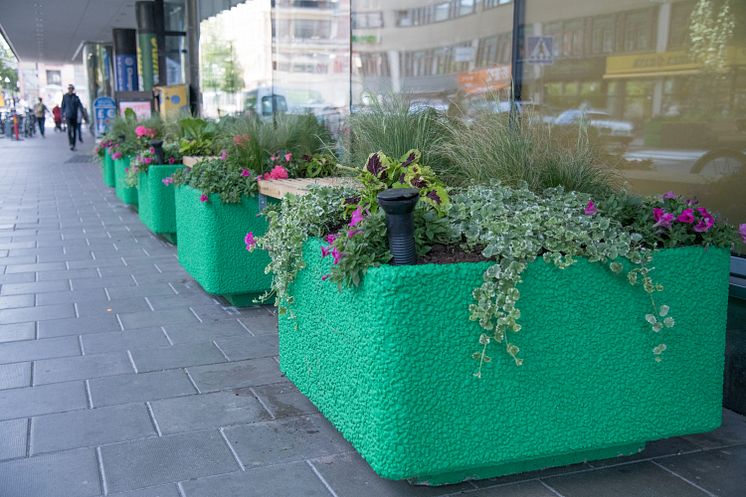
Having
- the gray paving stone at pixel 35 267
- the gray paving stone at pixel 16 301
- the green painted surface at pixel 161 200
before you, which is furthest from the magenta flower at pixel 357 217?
the green painted surface at pixel 161 200

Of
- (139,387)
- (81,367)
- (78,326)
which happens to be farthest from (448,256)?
(78,326)

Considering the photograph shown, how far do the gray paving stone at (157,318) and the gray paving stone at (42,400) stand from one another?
1.02 meters

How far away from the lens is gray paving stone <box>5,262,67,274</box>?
6176 millimetres

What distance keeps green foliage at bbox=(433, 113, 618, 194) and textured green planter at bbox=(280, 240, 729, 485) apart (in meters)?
0.64

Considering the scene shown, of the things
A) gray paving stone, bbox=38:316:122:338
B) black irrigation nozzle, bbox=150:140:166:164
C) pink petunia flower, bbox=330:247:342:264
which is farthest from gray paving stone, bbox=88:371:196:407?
black irrigation nozzle, bbox=150:140:166:164

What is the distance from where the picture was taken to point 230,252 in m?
4.87

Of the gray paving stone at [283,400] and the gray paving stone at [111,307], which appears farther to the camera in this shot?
the gray paving stone at [111,307]

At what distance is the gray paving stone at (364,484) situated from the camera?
252cm

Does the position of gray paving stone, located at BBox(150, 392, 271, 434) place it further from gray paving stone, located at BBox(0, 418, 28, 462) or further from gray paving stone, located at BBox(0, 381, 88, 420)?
gray paving stone, located at BBox(0, 418, 28, 462)

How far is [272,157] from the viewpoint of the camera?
5.11 metres

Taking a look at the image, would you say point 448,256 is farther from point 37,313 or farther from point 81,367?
point 37,313

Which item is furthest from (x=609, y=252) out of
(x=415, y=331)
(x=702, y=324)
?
(x=415, y=331)

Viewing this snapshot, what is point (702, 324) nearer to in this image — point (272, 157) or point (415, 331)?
point (415, 331)

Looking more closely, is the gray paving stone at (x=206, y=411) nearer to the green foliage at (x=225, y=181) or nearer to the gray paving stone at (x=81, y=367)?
the gray paving stone at (x=81, y=367)
